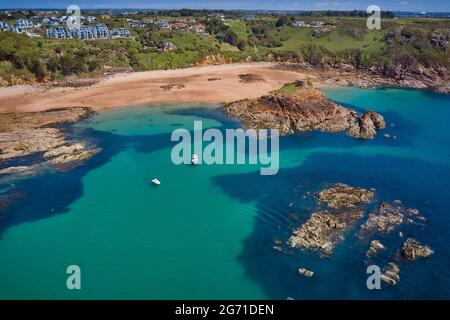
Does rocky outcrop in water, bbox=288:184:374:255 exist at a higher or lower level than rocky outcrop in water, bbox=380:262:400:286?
higher

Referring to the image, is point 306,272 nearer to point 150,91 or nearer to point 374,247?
point 374,247

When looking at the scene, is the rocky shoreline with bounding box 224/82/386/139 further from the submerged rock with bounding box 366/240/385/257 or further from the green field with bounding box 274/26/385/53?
the green field with bounding box 274/26/385/53

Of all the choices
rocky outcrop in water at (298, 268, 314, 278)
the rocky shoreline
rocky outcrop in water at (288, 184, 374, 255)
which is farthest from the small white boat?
rocky outcrop in water at (298, 268, 314, 278)

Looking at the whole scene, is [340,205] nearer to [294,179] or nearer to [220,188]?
[294,179]

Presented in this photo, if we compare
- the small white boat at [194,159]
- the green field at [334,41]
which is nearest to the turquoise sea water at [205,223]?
the small white boat at [194,159]

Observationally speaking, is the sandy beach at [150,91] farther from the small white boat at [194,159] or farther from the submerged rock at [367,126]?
the small white boat at [194,159]

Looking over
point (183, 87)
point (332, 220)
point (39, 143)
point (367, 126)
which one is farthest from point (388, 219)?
point (183, 87)

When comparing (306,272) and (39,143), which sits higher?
(39,143)

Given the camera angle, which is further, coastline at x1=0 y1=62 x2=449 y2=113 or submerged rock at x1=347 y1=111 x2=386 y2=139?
coastline at x1=0 y1=62 x2=449 y2=113
